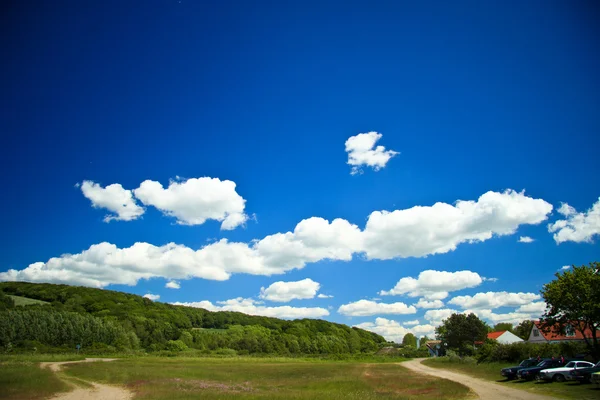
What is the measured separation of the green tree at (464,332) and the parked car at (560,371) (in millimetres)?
78897

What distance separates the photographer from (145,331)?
13950 cm

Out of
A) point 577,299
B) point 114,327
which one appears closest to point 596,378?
point 577,299

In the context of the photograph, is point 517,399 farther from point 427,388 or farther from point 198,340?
point 198,340

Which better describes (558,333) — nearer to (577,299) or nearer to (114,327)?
(577,299)

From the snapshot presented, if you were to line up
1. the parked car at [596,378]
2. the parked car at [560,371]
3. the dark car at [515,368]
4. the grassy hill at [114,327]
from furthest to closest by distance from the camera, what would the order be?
1. the grassy hill at [114,327]
2. the dark car at [515,368]
3. the parked car at [560,371]
4. the parked car at [596,378]

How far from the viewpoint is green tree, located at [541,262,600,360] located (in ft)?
155

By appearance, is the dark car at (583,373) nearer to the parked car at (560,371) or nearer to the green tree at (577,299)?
the parked car at (560,371)

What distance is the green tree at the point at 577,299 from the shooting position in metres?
47.3

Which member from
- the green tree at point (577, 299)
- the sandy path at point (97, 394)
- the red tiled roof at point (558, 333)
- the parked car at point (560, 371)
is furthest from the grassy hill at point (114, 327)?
the parked car at point (560, 371)

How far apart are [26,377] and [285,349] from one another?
457 feet

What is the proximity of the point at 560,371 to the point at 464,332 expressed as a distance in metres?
81.8

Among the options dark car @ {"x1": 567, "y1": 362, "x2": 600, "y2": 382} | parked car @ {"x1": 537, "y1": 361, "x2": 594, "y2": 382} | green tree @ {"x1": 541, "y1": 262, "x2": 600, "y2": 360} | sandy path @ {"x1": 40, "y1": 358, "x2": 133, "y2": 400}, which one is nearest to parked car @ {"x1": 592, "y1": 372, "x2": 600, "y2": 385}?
dark car @ {"x1": 567, "y1": 362, "x2": 600, "y2": 382}

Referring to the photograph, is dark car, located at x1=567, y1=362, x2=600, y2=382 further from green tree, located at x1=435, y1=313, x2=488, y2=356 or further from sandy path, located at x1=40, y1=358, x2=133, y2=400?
green tree, located at x1=435, y1=313, x2=488, y2=356

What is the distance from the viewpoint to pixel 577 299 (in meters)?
49.0
